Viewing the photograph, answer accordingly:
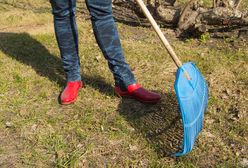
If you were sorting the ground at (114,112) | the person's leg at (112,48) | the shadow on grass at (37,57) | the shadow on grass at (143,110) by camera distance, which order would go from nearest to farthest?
the ground at (114,112) < the shadow on grass at (143,110) < the person's leg at (112,48) < the shadow on grass at (37,57)

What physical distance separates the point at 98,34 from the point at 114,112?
69 cm

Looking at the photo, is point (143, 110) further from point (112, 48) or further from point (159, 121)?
point (112, 48)

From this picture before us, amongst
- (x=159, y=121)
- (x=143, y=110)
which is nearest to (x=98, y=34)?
(x=143, y=110)

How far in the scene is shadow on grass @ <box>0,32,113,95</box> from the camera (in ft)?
12.8

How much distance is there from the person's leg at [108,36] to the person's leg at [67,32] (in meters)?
0.23

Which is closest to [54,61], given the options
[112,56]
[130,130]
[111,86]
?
[111,86]

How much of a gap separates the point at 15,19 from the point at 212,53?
10.4ft

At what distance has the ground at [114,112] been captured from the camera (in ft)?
9.29

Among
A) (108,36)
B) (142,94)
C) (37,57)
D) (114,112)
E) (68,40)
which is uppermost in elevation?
(108,36)

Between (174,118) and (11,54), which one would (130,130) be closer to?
(174,118)

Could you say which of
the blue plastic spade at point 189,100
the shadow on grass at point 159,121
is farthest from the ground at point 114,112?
the blue plastic spade at point 189,100

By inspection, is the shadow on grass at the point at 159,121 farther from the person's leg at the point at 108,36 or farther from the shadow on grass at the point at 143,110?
the person's leg at the point at 108,36

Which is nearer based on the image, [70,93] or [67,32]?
[67,32]

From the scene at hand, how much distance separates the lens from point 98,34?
3158mm
